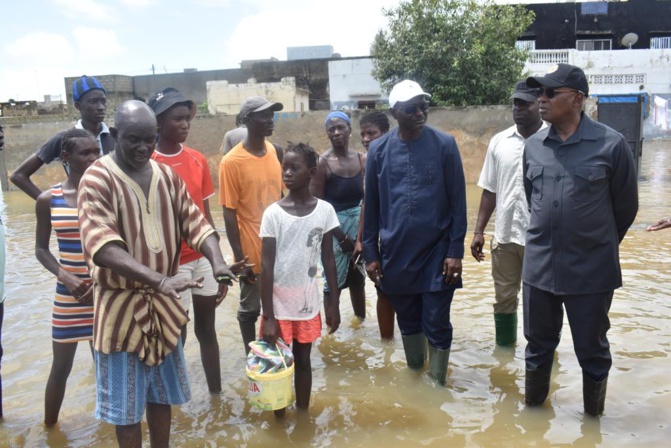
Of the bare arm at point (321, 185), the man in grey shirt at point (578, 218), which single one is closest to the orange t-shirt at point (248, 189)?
the bare arm at point (321, 185)

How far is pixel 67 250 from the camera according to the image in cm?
333

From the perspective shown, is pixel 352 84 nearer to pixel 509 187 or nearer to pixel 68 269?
pixel 509 187

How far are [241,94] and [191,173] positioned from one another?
20926 millimetres

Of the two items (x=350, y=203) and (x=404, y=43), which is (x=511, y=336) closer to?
(x=350, y=203)

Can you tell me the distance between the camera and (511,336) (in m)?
4.48

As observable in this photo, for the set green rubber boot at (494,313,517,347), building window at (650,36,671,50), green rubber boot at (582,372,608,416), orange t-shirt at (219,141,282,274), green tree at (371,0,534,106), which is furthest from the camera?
building window at (650,36,671,50)

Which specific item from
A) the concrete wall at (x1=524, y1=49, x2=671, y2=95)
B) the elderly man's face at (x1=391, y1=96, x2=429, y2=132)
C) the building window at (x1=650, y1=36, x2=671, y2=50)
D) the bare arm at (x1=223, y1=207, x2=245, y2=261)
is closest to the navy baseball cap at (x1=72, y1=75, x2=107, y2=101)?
the bare arm at (x1=223, y1=207, x2=245, y2=261)

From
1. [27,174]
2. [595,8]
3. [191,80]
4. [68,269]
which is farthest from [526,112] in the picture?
[595,8]

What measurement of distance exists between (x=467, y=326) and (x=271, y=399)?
2412 millimetres

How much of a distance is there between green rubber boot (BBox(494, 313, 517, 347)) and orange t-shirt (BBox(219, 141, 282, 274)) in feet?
6.41

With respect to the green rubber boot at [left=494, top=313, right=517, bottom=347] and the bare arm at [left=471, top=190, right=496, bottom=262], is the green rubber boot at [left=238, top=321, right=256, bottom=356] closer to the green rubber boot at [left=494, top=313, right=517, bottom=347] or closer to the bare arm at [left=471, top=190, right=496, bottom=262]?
the bare arm at [left=471, top=190, right=496, bottom=262]

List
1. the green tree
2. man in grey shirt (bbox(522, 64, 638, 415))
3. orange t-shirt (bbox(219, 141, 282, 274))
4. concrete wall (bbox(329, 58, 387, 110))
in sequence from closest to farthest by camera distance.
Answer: man in grey shirt (bbox(522, 64, 638, 415))
orange t-shirt (bbox(219, 141, 282, 274))
the green tree
concrete wall (bbox(329, 58, 387, 110))

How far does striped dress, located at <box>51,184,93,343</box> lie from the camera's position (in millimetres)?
3291

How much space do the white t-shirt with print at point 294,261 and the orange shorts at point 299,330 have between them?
0.11 feet
